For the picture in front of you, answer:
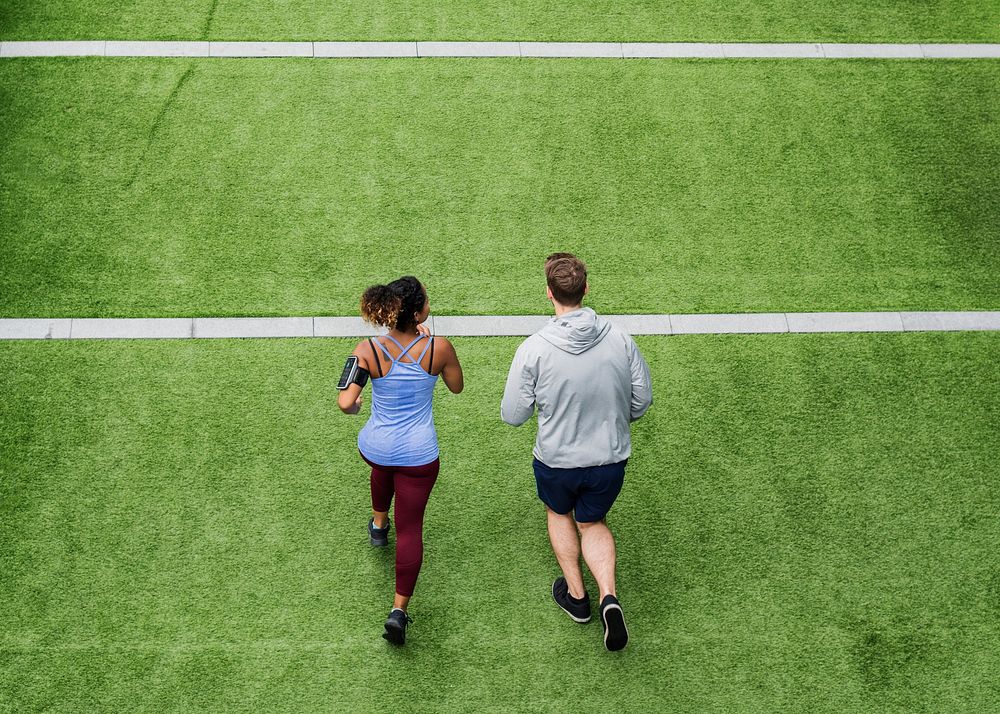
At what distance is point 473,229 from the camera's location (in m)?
6.78

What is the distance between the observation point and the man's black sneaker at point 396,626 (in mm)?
4973

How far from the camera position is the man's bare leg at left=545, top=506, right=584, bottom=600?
16.8ft

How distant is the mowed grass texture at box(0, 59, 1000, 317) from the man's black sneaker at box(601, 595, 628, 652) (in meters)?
2.25

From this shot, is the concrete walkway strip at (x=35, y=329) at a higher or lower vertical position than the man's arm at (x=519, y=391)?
higher

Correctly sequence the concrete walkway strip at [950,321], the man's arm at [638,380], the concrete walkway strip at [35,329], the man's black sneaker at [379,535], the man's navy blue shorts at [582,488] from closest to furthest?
1. the man's arm at [638,380]
2. the man's navy blue shorts at [582,488]
3. the man's black sneaker at [379,535]
4. the concrete walkway strip at [35,329]
5. the concrete walkway strip at [950,321]

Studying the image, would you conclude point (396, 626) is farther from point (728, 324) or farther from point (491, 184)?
point (491, 184)

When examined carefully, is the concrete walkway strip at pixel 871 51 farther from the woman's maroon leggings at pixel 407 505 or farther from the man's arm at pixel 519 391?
the woman's maroon leggings at pixel 407 505

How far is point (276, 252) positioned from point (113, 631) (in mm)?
2630

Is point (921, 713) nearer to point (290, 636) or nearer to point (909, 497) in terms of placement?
point (909, 497)

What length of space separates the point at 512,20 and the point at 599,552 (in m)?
4.84

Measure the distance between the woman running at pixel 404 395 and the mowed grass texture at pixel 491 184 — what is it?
73.5 inches

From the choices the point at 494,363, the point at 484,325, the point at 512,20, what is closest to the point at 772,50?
the point at 512,20

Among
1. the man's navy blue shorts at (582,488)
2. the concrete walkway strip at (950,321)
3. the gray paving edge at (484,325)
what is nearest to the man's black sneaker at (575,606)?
the man's navy blue shorts at (582,488)

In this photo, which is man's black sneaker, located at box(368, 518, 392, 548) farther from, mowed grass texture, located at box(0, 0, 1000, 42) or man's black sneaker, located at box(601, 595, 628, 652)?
mowed grass texture, located at box(0, 0, 1000, 42)
